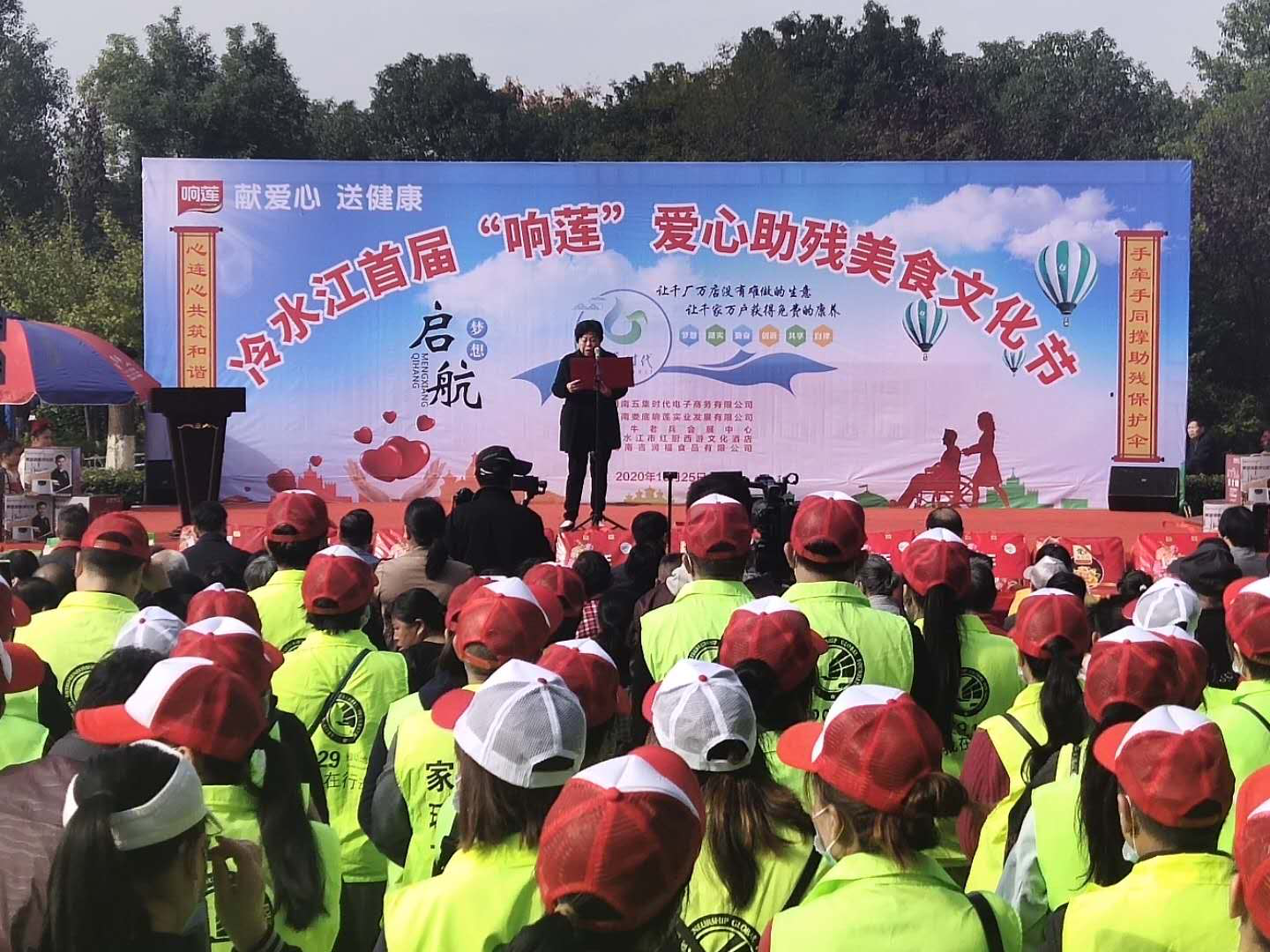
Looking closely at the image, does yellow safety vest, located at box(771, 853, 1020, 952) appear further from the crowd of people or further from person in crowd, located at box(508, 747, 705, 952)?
person in crowd, located at box(508, 747, 705, 952)

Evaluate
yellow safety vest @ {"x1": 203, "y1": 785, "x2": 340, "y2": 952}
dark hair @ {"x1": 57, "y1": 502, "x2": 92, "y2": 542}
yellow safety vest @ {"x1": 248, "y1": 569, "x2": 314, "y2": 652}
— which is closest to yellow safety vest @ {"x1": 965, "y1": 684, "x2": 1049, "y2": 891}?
yellow safety vest @ {"x1": 203, "y1": 785, "x2": 340, "y2": 952}

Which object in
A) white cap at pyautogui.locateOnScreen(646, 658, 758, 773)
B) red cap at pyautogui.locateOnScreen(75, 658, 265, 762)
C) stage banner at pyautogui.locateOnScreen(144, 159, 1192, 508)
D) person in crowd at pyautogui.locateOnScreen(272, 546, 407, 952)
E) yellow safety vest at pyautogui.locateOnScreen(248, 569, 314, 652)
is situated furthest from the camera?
stage banner at pyautogui.locateOnScreen(144, 159, 1192, 508)

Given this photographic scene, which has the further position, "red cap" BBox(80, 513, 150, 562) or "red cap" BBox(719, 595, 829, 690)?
"red cap" BBox(80, 513, 150, 562)

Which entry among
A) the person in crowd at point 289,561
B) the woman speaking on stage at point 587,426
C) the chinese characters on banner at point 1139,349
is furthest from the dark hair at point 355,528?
the chinese characters on banner at point 1139,349

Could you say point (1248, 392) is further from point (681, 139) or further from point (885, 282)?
point (885, 282)

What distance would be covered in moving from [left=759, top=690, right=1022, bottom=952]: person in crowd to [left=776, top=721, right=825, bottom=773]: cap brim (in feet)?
0.05

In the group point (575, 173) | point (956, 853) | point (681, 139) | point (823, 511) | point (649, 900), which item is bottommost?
point (956, 853)

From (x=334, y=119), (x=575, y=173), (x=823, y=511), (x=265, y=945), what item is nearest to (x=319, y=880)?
(x=265, y=945)

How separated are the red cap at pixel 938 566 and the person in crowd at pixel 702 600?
356mm

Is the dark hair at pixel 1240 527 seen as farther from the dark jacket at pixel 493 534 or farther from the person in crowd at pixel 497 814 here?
the person in crowd at pixel 497 814

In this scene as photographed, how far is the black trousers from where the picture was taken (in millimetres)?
8953

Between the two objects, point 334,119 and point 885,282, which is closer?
point 885,282

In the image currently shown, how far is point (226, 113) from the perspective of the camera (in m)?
26.6

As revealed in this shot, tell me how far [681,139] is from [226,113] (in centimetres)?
839
